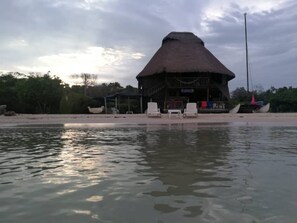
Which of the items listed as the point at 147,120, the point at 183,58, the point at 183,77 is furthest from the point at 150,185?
the point at 183,58

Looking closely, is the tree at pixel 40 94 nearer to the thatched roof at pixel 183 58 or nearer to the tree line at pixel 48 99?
the tree line at pixel 48 99

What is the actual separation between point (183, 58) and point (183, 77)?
2.66 m

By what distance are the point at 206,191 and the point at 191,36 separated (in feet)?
121

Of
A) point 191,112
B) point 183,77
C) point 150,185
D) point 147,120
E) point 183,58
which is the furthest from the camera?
point 183,58

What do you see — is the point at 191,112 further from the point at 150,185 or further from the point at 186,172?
the point at 150,185

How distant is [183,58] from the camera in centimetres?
3606

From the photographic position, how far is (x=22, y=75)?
45719 millimetres

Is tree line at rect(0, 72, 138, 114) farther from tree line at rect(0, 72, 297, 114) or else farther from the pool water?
the pool water

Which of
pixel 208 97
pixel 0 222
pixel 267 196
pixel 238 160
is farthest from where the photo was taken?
pixel 208 97

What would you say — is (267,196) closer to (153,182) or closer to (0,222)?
(153,182)

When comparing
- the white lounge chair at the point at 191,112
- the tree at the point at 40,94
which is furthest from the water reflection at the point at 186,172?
the tree at the point at 40,94

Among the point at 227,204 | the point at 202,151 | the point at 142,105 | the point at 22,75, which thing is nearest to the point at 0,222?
the point at 227,204

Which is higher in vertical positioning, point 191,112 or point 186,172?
point 191,112

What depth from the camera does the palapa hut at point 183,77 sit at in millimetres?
33750
